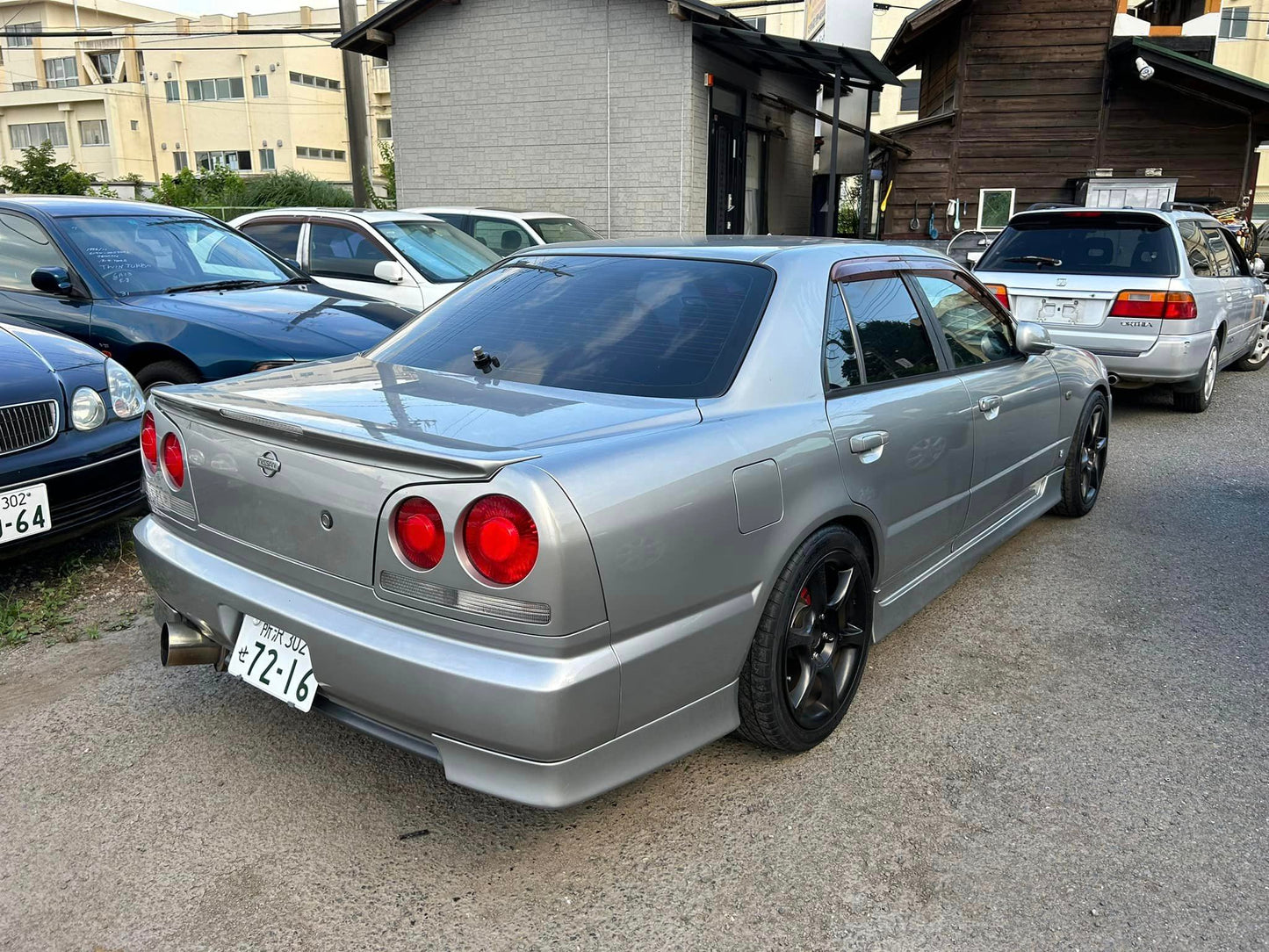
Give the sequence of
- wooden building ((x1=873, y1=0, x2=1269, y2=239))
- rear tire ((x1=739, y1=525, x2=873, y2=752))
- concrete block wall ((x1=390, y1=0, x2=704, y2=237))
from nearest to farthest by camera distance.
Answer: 1. rear tire ((x1=739, y1=525, x2=873, y2=752))
2. concrete block wall ((x1=390, y1=0, x2=704, y2=237))
3. wooden building ((x1=873, y1=0, x2=1269, y2=239))

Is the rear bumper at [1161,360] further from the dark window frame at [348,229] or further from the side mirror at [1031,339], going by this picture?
the dark window frame at [348,229]

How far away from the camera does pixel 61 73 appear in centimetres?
5256

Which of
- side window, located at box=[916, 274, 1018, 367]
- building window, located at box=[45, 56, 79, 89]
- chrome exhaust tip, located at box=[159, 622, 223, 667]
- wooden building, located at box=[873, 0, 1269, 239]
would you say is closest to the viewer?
chrome exhaust tip, located at box=[159, 622, 223, 667]

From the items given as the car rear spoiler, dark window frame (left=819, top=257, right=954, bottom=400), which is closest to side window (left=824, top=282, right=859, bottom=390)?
dark window frame (left=819, top=257, right=954, bottom=400)

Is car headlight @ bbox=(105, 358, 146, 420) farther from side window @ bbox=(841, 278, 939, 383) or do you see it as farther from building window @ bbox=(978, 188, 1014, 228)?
building window @ bbox=(978, 188, 1014, 228)

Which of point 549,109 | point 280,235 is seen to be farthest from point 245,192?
point 280,235

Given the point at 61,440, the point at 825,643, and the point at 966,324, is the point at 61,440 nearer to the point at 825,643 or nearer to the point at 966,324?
the point at 825,643

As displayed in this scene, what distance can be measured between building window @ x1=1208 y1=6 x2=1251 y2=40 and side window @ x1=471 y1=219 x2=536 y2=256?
40.8 meters

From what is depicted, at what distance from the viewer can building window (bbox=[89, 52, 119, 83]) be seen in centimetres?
5056

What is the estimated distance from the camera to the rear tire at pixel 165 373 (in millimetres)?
5086

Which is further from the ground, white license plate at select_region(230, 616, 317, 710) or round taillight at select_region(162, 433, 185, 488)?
round taillight at select_region(162, 433, 185, 488)

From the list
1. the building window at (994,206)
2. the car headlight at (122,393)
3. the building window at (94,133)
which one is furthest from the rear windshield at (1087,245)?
the building window at (94,133)

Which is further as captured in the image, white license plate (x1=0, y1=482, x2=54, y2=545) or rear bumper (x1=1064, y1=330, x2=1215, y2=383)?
rear bumper (x1=1064, y1=330, x2=1215, y2=383)

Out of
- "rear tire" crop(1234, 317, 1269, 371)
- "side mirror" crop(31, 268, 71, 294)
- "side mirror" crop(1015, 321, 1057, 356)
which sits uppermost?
"side mirror" crop(31, 268, 71, 294)
